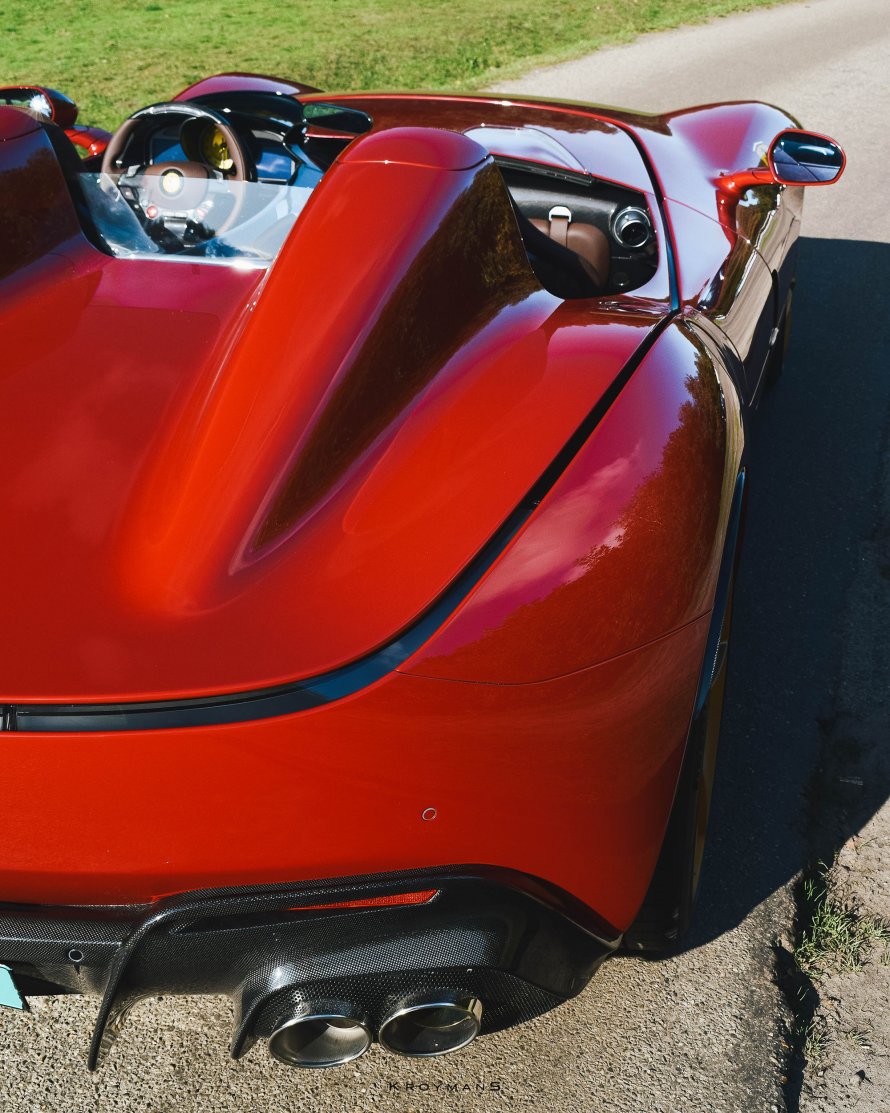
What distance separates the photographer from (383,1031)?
1628mm

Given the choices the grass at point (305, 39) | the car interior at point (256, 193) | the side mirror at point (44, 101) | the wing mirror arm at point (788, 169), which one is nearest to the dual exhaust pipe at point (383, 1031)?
the car interior at point (256, 193)

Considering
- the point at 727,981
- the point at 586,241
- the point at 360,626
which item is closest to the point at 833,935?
the point at 727,981

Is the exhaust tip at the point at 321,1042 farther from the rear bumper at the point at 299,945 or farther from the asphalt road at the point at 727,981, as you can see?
the asphalt road at the point at 727,981

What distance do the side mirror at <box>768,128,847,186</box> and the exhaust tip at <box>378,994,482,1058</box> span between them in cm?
241

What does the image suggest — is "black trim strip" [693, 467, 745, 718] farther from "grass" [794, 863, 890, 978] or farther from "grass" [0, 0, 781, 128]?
"grass" [0, 0, 781, 128]

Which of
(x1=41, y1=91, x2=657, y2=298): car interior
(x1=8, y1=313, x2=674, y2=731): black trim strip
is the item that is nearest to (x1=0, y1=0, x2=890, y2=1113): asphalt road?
(x1=8, y1=313, x2=674, y2=731): black trim strip

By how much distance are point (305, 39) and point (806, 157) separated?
29.1 feet

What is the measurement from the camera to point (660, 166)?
2.90 metres

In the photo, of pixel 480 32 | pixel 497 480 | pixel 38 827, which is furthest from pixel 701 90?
pixel 38 827

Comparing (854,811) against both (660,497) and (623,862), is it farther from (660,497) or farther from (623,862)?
(660,497)

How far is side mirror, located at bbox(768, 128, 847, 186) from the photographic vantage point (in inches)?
122

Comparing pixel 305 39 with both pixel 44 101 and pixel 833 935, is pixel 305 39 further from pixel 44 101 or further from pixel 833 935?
pixel 833 935

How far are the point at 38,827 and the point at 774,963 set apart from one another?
1474 mm

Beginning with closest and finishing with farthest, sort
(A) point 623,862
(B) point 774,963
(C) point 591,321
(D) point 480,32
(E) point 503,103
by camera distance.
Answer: (A) point 623,862, (C) point 591,321, (B) point 774,963, (E) point 503,103, (D) point 480,32
